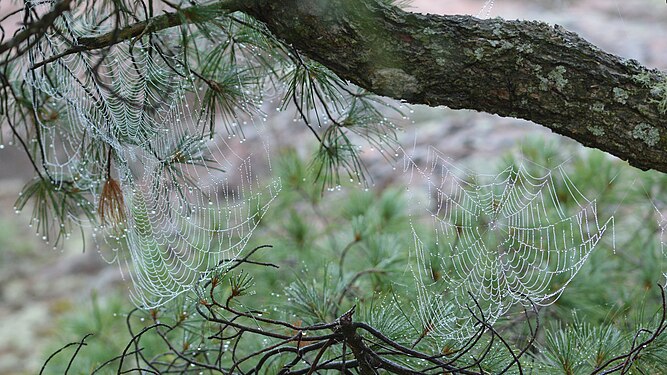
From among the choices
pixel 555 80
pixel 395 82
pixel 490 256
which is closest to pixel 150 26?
pixel 395 82

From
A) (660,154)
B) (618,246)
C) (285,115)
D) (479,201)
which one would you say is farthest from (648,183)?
(285,115)

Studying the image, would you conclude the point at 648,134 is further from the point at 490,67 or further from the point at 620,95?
the point at 490,67

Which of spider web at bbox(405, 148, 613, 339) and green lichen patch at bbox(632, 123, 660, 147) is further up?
spider web at bbox(405, 148, 613, 339)

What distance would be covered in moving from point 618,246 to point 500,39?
0.81m

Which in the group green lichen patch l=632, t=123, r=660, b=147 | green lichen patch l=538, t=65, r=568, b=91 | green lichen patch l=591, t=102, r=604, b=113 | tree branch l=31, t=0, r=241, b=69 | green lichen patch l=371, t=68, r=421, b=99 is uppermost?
tree branch l=31, t=0, r=241, b=69

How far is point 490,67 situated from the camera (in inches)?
25.9

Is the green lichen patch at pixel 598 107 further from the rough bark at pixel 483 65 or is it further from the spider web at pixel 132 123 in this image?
the spider web at pixel 132 123

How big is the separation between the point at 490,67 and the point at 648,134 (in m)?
0.15

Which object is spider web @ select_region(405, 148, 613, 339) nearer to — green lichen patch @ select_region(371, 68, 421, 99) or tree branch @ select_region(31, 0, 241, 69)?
green lichen patch @ select_region(371, 68, 421, 99)

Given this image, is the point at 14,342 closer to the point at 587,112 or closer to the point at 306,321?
the point at 306,321

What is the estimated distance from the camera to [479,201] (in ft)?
3.51

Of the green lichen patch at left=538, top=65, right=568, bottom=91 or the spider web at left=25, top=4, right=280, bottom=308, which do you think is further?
the spider web at left=25, top=4, right=280, bottom=308

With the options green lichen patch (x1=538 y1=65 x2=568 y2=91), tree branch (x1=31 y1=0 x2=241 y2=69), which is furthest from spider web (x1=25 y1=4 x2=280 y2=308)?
green lichen patch (x1=538 y1=65 x2=568 y2=91)

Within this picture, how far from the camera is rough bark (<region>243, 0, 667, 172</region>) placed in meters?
0.65
